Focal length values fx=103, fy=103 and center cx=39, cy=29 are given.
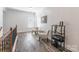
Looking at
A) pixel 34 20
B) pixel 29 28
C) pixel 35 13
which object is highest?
pixel 35 13

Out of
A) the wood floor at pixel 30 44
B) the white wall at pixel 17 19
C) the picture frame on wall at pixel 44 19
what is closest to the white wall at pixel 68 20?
the picture frame on wall at pixel 44 19

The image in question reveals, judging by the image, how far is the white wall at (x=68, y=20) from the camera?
8.89 feet

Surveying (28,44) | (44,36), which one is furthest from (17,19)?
(44,36)

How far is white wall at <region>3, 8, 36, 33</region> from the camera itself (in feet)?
8.04

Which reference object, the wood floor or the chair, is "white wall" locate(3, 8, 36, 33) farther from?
the chair

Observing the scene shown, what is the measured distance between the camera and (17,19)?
2.60 m

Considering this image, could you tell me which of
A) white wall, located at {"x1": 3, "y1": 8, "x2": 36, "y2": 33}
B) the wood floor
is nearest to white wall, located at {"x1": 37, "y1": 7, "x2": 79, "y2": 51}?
white wall, located at {"x1": 3, "y1": 8, "x2": 36, "y2": 33}

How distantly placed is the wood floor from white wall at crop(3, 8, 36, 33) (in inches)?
8.0

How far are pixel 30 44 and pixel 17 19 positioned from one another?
71 cm

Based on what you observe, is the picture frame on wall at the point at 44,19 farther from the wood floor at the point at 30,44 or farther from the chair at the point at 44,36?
the wood floor at the point at 30,44
